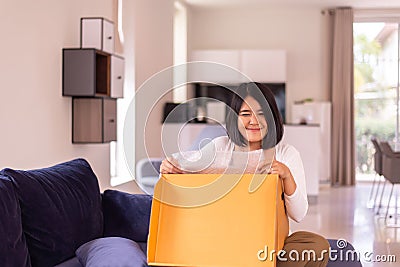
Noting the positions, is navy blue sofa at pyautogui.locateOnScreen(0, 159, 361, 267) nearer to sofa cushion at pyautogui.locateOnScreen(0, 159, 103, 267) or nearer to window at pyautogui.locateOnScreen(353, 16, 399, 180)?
sofa cushion at pyautogui.locateOnScreen(0, 159, 103, 267)

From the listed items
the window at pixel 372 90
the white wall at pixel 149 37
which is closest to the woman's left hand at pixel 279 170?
the white wall at pixel 149 37

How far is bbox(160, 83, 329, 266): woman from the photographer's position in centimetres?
245

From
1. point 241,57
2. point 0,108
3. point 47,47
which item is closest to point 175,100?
point 241,57

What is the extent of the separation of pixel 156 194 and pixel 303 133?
6.28 metres

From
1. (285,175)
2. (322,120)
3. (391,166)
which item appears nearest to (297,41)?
→ (322,120)

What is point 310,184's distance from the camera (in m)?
8.35

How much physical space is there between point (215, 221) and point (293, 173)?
0.49 metres

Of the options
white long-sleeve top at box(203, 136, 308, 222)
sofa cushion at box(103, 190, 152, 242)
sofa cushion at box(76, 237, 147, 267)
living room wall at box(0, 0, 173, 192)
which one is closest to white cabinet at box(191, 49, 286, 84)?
living room wall at box(0, 0, 173, 192)

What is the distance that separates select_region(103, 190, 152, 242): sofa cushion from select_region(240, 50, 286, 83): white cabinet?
7.35 m

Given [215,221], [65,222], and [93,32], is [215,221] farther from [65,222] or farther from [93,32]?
[93,32]

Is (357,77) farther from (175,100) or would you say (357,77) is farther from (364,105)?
(175,100)

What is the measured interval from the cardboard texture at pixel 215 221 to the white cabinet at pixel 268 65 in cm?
824

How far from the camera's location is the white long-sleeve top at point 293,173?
257cm

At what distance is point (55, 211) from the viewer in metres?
2.74
